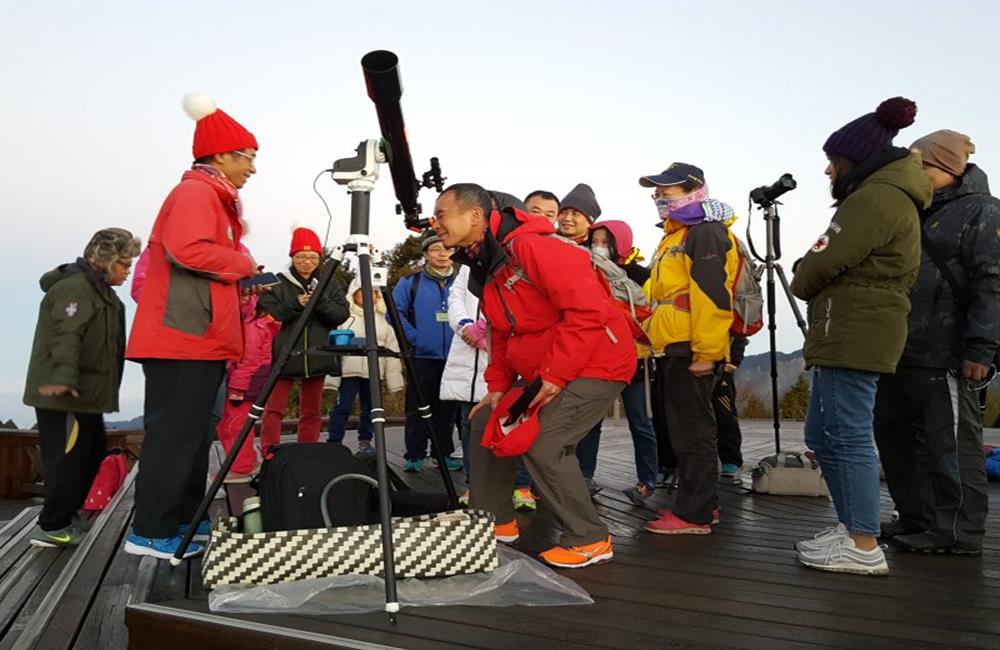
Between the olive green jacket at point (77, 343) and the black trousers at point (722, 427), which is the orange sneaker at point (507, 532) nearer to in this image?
the black trousers at point (722, 427)

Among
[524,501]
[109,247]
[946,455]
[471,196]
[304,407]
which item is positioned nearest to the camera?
[471,196]

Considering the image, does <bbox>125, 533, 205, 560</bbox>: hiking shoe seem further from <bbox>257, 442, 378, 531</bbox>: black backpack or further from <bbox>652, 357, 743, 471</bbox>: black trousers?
<bbox>652, 357, 743, 471</bbox>: black trousers

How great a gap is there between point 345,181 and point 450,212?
1.74 ft

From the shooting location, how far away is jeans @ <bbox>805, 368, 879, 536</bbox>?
3.02 meters

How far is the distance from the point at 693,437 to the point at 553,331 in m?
1.01

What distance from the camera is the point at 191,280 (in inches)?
130

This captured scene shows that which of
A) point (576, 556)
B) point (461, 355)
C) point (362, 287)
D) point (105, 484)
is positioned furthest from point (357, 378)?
point (362, 287)

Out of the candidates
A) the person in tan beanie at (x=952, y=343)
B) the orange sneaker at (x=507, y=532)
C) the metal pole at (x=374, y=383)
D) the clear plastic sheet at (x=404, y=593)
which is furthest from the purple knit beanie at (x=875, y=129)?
the orange sneaker at (x=507, y=532)

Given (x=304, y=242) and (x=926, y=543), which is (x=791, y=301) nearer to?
(x=926, y=543)

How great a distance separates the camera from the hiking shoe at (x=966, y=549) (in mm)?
3387

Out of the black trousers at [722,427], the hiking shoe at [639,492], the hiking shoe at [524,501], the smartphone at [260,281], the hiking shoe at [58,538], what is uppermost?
the smartphone at [260,281]

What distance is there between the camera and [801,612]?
98.6 inches

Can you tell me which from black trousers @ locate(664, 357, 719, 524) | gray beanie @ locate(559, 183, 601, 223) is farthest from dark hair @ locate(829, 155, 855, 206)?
gray beanie @ locate(559, 183, 601, 223)

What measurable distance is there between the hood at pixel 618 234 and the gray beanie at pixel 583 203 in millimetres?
172
